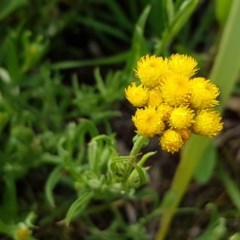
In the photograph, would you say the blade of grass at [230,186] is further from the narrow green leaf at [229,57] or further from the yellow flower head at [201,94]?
the yellow flower head at [201,94]

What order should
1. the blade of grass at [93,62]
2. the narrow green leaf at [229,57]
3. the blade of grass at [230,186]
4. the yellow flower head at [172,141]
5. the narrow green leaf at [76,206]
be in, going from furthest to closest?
the blade of grass at [93,62] → the blade of grass at [230,186] → the narrow green leaf at [229,57] → the narrow green leaf at [76,206] → the yellow flower head at [172,141]

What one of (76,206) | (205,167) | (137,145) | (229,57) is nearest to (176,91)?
(137,145)

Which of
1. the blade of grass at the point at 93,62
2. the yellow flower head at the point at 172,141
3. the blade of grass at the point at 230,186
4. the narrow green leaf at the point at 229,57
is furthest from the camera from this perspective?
the blade of grass at the point at 93,62

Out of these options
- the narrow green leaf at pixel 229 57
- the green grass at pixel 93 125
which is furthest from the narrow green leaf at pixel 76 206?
the narrow green leaf at pixel 229 57

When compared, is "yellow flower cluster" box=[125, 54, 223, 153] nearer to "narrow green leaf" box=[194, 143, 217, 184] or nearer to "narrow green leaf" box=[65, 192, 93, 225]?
"narrow green leaf" box=[65, 192, 93, 225]

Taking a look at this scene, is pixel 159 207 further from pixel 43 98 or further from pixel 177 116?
pixel 177 116

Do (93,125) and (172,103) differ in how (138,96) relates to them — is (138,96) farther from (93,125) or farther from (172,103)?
(93,125)

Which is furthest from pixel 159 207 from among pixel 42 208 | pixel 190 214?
pixel 42 208
